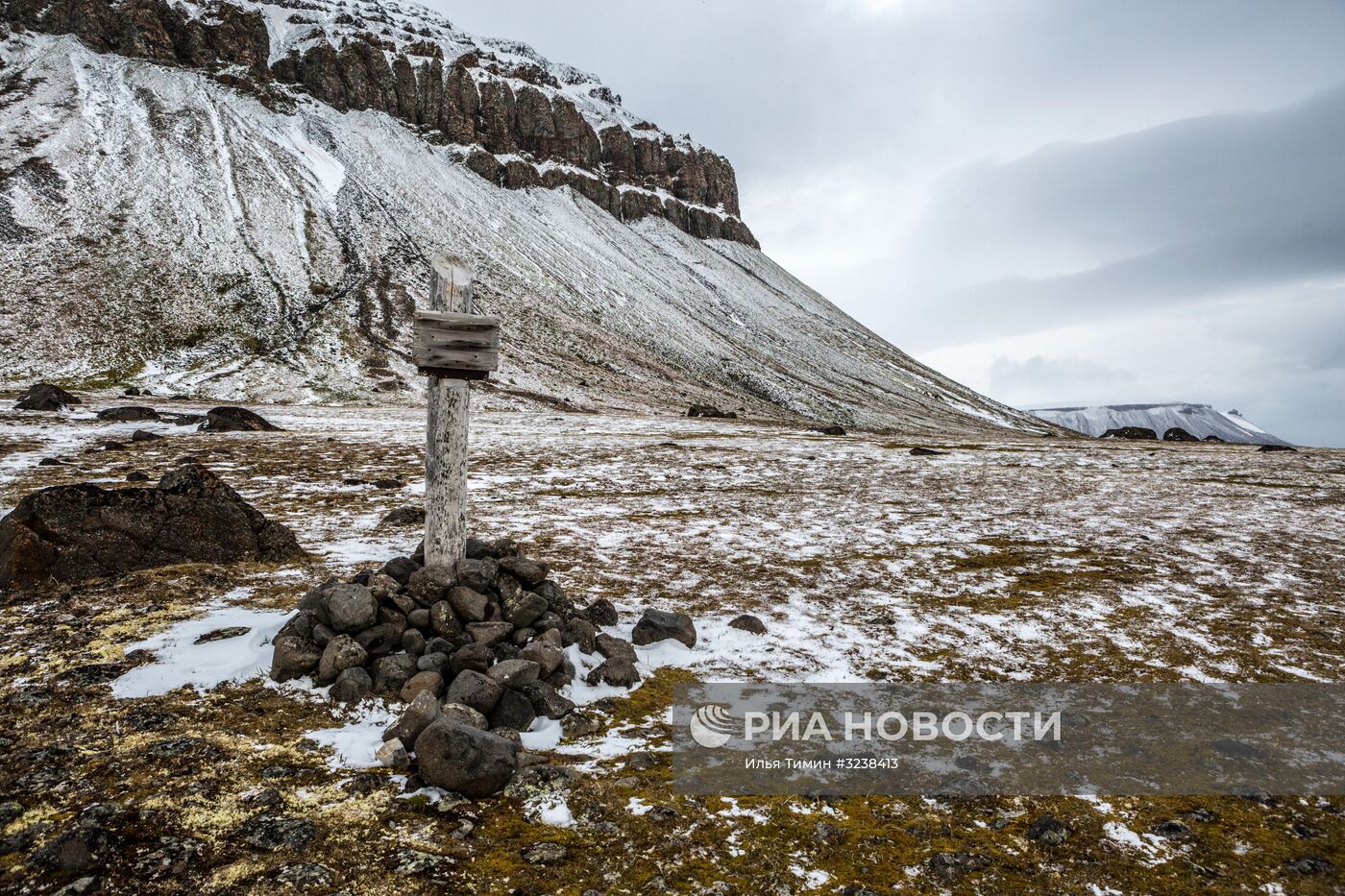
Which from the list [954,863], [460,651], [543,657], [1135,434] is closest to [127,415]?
[460,651]

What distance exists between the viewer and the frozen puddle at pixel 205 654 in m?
5.88

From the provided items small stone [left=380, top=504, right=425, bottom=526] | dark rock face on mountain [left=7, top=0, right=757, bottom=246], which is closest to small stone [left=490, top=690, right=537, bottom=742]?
small stone [left=380, top=504, right=425, bottom=526]

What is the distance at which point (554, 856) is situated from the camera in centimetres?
410

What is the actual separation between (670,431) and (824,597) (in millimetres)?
31466

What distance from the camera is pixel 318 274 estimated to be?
81938 millimetres

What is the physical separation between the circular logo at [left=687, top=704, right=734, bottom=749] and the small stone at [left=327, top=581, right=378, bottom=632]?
3.60 m

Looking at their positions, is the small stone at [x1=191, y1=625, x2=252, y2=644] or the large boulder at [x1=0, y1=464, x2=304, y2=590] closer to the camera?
the small stone at [x1=191, y1=625, x2=252, y2=644]

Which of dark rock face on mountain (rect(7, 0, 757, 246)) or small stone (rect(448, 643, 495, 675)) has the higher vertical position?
dark rock face on mountain (rect(7, 0, 757, 246))

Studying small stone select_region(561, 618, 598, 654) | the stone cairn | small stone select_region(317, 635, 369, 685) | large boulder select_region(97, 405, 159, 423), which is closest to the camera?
the stone cairn

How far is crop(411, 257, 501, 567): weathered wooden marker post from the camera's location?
7.17 metres

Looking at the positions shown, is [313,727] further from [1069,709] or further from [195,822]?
[1069,709]

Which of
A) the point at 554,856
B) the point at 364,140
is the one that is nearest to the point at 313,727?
the point at 554,856

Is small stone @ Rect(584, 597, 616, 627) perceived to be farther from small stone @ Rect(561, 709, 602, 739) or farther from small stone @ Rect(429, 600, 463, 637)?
small stone @ Rect(561, 709, 602, 739)

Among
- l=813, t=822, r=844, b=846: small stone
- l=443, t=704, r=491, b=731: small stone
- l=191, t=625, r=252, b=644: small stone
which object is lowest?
l=813, t=822, r=844, b=846: small stone
